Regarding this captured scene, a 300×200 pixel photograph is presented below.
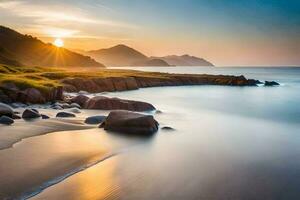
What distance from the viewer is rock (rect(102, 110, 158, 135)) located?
2145cm

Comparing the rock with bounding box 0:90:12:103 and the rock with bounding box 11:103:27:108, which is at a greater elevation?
the rock with bounding box 0:90:12:103

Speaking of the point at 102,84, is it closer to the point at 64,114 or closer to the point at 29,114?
the point at 64,114

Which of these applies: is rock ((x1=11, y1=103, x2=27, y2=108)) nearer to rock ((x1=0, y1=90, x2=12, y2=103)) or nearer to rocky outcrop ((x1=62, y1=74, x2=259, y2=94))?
rock ((x1=0, y1=90, x2=12, y2=103))

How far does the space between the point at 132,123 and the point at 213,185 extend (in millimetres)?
9558

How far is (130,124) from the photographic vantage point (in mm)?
21484

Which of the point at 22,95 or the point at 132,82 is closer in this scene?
the point at 22,95

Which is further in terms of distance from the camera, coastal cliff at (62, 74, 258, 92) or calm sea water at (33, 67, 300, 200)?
coastal cliff at (62, 74, 258, 92)

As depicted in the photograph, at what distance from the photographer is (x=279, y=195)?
12.0 metres

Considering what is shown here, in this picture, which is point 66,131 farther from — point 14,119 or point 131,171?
point 131,171

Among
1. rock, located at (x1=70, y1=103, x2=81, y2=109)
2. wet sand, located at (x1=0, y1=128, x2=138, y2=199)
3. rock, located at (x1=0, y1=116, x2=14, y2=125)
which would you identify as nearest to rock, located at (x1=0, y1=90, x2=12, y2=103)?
rock, located at (x1=70, y1=103, x2=81, y2=109)

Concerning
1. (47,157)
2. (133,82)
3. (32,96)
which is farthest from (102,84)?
(47,157)

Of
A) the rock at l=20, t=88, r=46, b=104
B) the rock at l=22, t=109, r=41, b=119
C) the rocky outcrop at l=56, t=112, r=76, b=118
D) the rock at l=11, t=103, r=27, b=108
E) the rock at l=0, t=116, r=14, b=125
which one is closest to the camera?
the rock at l=0, t=116, r=14, b=125

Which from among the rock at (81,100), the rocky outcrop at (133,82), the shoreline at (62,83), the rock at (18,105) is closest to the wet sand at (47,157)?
the rock at (18,105)

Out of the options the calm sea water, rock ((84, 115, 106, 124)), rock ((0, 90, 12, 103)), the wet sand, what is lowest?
the calm sea water
